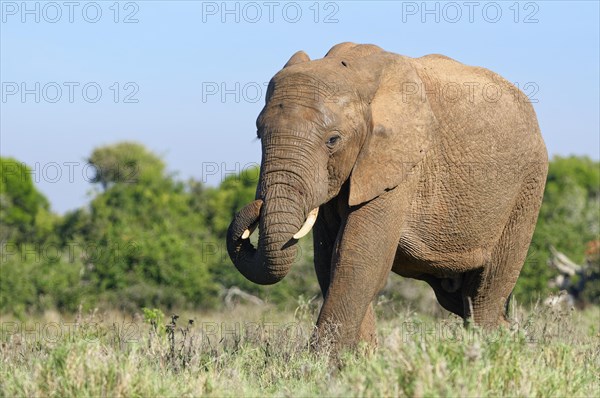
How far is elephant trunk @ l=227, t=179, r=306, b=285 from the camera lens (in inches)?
313

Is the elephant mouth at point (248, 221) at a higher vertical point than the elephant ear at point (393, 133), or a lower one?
lower

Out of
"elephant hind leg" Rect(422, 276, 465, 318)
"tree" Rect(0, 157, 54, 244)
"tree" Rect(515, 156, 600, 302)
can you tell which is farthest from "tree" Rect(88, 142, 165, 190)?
"elephant hind leg" Rect(422, 276, 465, 318)

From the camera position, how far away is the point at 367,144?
28.2 ft

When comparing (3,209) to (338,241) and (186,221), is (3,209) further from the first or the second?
(338,241)

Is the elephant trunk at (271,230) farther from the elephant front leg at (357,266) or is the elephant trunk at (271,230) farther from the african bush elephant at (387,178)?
the elephant front leg at (357,266)

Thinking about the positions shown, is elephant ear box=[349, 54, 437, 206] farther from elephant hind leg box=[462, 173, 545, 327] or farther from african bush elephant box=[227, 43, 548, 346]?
elephant hind leg box=[462, 173, 545, 327]

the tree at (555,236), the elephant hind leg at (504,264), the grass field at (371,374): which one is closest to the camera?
the grass field at (371,374)

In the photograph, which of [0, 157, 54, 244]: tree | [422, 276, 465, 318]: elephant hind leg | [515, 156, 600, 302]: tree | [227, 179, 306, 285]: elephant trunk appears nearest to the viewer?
[227, 179, 306, 285]: elephant trunk

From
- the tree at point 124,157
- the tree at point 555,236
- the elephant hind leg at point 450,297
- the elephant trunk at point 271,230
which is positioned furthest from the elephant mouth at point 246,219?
the tree at point 124,157

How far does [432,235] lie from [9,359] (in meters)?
3.35

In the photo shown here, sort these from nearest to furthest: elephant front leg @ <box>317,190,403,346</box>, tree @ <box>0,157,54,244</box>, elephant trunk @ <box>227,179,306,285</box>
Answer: elephant trunk @ <box>227,179,306,285</box>
elephant front leg @ <box>317,190,403,346</box>
tree @ <box>0,157,54,244</box>

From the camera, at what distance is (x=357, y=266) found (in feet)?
27.8

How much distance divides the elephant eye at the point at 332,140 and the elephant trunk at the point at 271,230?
493mm

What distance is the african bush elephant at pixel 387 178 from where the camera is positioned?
8.09 m
